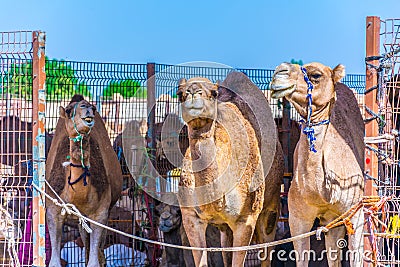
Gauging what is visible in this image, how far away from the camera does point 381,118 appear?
757 centimetres

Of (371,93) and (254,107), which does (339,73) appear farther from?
(254,107)

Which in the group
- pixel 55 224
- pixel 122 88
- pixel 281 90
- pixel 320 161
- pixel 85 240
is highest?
pixel 122 88

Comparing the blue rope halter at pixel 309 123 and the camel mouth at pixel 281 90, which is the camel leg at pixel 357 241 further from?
the camel mouth at pixel 281 90

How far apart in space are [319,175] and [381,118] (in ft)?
2.76

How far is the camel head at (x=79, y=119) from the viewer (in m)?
9.67

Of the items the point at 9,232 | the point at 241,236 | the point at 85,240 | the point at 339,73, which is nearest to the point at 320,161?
the point at 339,73

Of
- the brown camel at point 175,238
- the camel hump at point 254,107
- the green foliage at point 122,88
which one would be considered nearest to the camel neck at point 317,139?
the camel hump at point 254,107

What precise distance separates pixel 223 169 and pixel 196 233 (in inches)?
29.2

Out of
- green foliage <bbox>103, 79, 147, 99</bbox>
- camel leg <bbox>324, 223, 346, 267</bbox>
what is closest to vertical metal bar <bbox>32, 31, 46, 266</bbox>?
camel leg <bbox>324, 223, 346, 267</bbox>

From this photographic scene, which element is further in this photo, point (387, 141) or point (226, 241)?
point (226, 241)

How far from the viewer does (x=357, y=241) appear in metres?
8.00

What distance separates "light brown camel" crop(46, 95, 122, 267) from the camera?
9.77 metres

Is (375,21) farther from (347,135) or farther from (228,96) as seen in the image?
(228,96)

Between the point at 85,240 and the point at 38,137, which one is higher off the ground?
the point at 38,137
